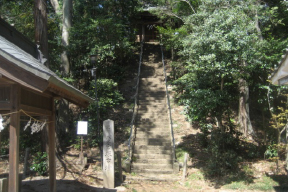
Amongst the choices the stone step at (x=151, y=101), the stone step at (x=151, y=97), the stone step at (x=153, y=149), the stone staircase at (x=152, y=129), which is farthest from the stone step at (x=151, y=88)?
the stone step at (x=153, y=149)

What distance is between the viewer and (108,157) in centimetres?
911

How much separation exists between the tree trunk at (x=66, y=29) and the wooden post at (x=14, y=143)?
31.2 ft

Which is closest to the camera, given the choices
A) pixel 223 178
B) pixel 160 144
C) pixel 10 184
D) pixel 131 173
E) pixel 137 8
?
pixel 10 184

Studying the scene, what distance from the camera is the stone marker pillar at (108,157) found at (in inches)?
355

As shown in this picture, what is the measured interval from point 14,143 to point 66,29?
1111cm

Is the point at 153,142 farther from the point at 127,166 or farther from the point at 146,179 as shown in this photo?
the point at 146,179

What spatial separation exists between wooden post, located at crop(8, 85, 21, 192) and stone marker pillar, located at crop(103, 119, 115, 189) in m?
5.16

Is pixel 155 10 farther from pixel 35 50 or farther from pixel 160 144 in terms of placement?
pixel 35 50

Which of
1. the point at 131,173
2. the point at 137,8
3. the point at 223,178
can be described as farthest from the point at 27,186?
the point at 137,8

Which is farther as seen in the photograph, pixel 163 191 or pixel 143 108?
pixel 143 108

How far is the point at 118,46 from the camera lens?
14.2m

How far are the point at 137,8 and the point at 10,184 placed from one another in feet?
55.6

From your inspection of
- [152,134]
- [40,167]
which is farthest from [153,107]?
[40,167]

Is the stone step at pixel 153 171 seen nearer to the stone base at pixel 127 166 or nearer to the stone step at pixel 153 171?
the stone step at pixel 153 171
